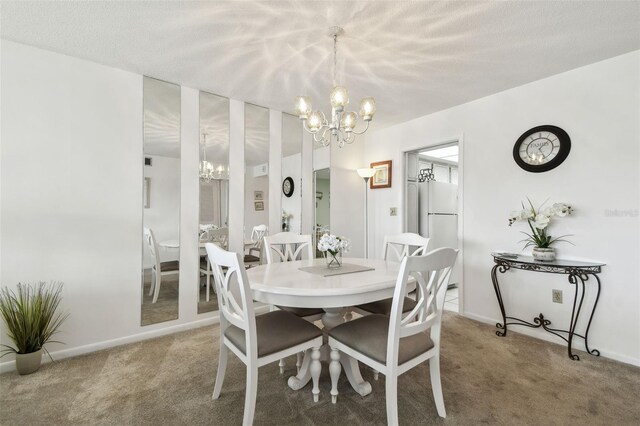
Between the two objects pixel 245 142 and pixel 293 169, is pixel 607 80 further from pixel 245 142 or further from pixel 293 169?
pixel 245 142

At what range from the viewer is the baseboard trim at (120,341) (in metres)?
2.20

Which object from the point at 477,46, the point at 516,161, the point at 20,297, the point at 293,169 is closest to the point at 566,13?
the point at 477,46

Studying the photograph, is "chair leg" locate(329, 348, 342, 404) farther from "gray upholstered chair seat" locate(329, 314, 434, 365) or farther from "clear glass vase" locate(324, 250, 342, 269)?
"clear glass vase" locate(324, 250, 342, 269)

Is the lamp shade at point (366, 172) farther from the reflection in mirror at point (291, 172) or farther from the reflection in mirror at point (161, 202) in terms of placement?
the reflection in mirror at point (161, 202)

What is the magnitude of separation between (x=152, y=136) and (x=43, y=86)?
2.53ft

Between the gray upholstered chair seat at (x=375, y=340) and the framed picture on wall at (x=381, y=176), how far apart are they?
102 inches

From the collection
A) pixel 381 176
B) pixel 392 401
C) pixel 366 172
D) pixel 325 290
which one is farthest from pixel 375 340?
pixel 381 176

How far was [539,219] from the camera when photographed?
2510 mm

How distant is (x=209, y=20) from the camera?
186 centimetres

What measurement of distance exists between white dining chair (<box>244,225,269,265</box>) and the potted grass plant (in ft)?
5.39

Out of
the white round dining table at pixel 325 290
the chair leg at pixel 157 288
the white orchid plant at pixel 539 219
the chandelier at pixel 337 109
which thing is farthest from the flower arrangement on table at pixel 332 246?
the white orchid plant at pixel 539 219

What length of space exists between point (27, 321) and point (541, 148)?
430cm

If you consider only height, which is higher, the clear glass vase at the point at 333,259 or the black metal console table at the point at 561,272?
the clear glass vase at the point at 333,259

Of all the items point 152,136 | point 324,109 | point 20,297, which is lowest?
point 20,297
